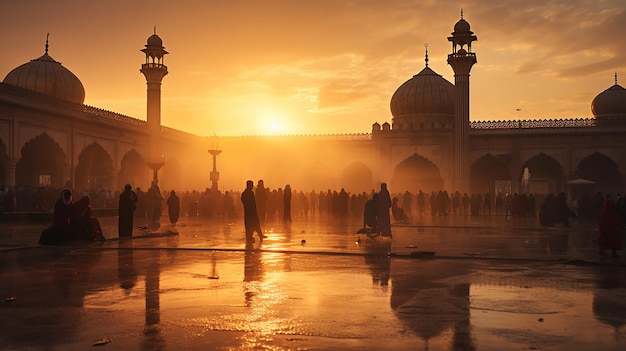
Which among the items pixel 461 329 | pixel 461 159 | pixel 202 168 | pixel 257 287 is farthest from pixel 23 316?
pixel 202 168

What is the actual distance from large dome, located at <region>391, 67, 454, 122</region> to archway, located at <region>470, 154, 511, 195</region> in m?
3.74

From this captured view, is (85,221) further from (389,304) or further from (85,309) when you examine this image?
(389,304)

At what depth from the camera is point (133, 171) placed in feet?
118

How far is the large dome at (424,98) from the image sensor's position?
126 feet

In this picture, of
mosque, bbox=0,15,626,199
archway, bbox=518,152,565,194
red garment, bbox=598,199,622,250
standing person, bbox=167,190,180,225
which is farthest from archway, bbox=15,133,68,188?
archway, bbox=518,152,565,194

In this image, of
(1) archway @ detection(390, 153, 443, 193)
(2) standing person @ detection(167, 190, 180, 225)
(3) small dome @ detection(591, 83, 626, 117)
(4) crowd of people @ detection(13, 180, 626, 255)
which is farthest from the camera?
(1) archway @ detection(390, 153, 443, 193)

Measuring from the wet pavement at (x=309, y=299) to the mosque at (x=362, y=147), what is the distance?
1848cm

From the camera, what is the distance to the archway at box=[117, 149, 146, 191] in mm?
33781

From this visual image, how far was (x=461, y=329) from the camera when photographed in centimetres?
482

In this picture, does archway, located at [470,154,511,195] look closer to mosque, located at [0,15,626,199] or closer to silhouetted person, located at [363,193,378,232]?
mosque, located at [0,15,626,199]

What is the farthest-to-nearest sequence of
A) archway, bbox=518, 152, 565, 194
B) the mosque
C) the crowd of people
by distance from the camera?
archway, bbox=518, 152, 565, 194, the mosque, the crowd of people

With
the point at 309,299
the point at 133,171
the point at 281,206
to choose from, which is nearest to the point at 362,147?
the point at 281,206

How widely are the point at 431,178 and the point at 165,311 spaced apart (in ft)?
108

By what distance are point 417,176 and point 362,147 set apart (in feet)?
13.0
